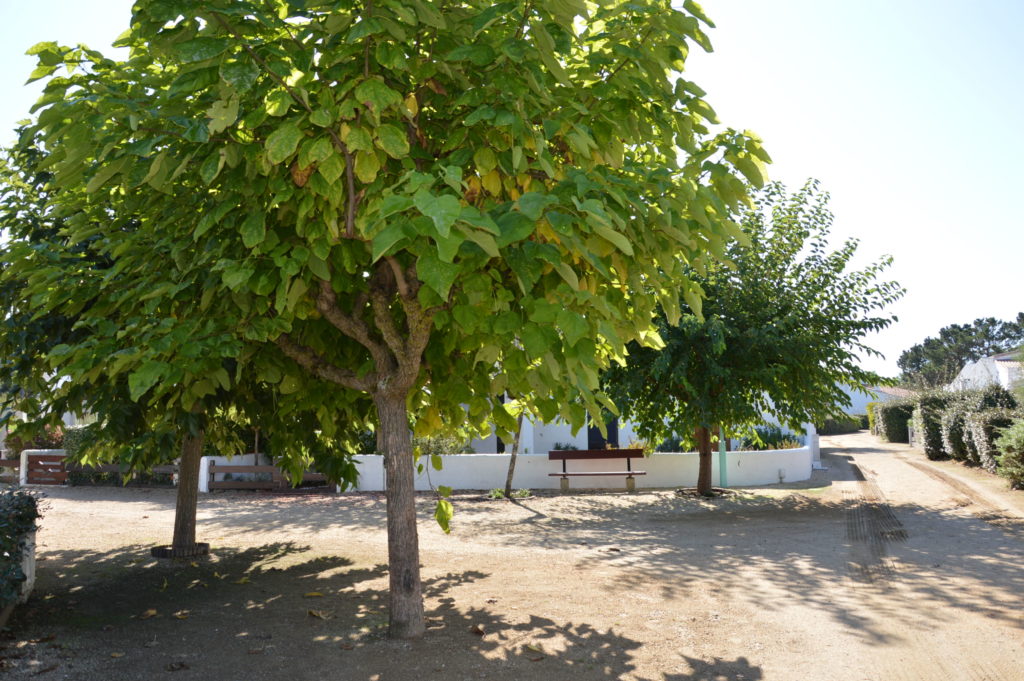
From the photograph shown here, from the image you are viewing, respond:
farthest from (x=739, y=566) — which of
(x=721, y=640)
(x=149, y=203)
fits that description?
(x=149, y=203)

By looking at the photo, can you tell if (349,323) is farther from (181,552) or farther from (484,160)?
(181,552)

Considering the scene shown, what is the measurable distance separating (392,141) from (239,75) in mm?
814

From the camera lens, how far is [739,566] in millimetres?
9016

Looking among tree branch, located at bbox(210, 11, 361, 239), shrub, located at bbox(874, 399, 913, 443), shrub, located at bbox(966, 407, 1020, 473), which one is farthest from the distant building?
tree branch, located at bbox(210, 11, 361, 239)

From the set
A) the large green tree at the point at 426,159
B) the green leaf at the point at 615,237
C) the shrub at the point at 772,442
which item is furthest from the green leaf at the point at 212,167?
the shrub at the point at 772,442

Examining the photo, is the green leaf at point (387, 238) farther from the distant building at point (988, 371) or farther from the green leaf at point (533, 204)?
the distant building at point (988, 371)

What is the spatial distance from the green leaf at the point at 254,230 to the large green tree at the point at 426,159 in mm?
12

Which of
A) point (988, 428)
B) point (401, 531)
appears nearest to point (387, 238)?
point (401, 531)

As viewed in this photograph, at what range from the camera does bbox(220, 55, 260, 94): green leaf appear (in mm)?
3713

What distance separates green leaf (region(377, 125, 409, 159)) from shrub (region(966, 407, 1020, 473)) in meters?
18.2

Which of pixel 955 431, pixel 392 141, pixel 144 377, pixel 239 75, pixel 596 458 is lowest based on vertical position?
pixel 596 458

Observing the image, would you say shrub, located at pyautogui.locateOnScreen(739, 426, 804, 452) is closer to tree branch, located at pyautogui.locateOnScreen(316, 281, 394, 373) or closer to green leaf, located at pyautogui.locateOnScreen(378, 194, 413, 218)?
tree branch, located at pyautogui.locateOnScreen(316, 281, 394, 373)

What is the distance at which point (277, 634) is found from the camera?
602cm

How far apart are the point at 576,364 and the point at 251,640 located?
3869 mm
